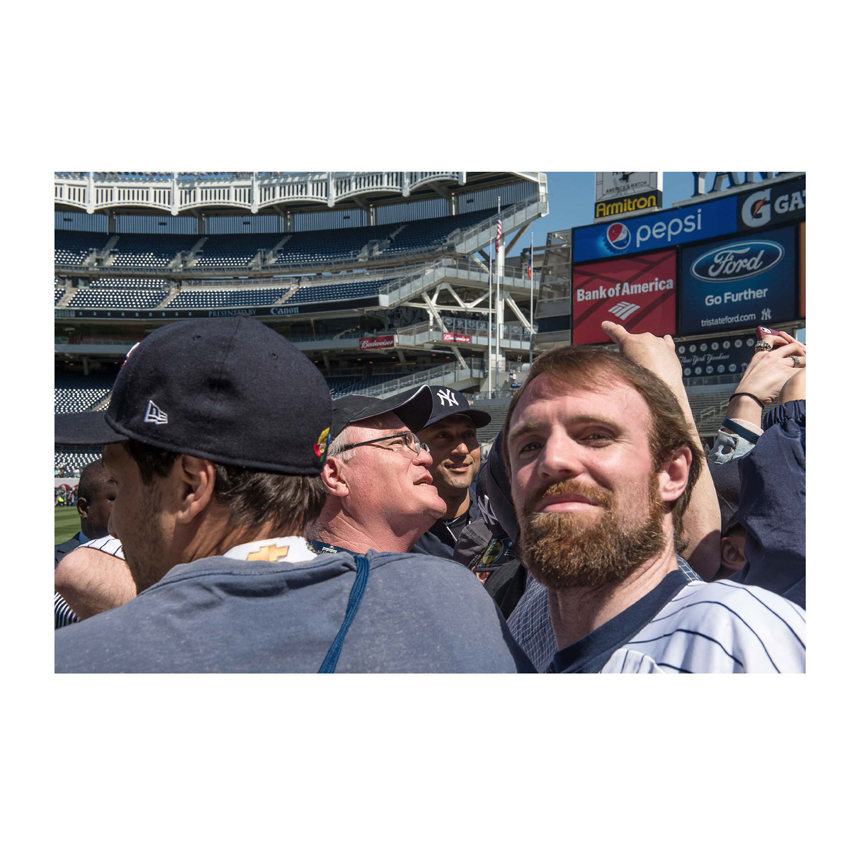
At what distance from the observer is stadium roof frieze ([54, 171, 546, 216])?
102ft

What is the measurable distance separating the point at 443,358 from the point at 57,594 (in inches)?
1126

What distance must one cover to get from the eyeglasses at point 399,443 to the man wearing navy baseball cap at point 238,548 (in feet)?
2.88

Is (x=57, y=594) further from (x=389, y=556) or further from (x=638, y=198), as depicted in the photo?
(x=638, y=198)

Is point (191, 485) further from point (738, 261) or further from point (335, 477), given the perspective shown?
point (738, 261)

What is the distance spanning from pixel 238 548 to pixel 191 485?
14 cm

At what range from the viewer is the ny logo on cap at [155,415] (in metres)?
1.19

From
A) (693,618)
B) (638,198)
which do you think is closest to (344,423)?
(693,618)

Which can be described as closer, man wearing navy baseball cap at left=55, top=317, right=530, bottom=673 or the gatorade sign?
man wearing navy baseball cap at left=55, top=317, right=530, bottom=673

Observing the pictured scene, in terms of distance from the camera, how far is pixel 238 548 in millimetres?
1213

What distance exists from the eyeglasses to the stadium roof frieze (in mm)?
30284

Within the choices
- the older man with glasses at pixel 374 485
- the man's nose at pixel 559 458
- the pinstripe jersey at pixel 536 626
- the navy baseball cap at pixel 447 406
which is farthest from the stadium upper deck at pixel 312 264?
the man's nose at pixel 559 458

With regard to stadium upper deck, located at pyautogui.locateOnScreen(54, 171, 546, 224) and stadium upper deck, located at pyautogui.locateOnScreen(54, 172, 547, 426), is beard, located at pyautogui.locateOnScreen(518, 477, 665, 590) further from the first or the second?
stadium upper deck, located at pyautogui.locateOnScreen(54, 171, 546, 224)

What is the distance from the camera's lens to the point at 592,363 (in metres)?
1.53

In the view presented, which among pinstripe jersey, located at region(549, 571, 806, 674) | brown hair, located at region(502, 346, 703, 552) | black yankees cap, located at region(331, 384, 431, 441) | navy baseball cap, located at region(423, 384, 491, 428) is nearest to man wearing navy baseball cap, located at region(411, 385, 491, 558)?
navy baseball cap, located at region(423, 384, 491, 428)
